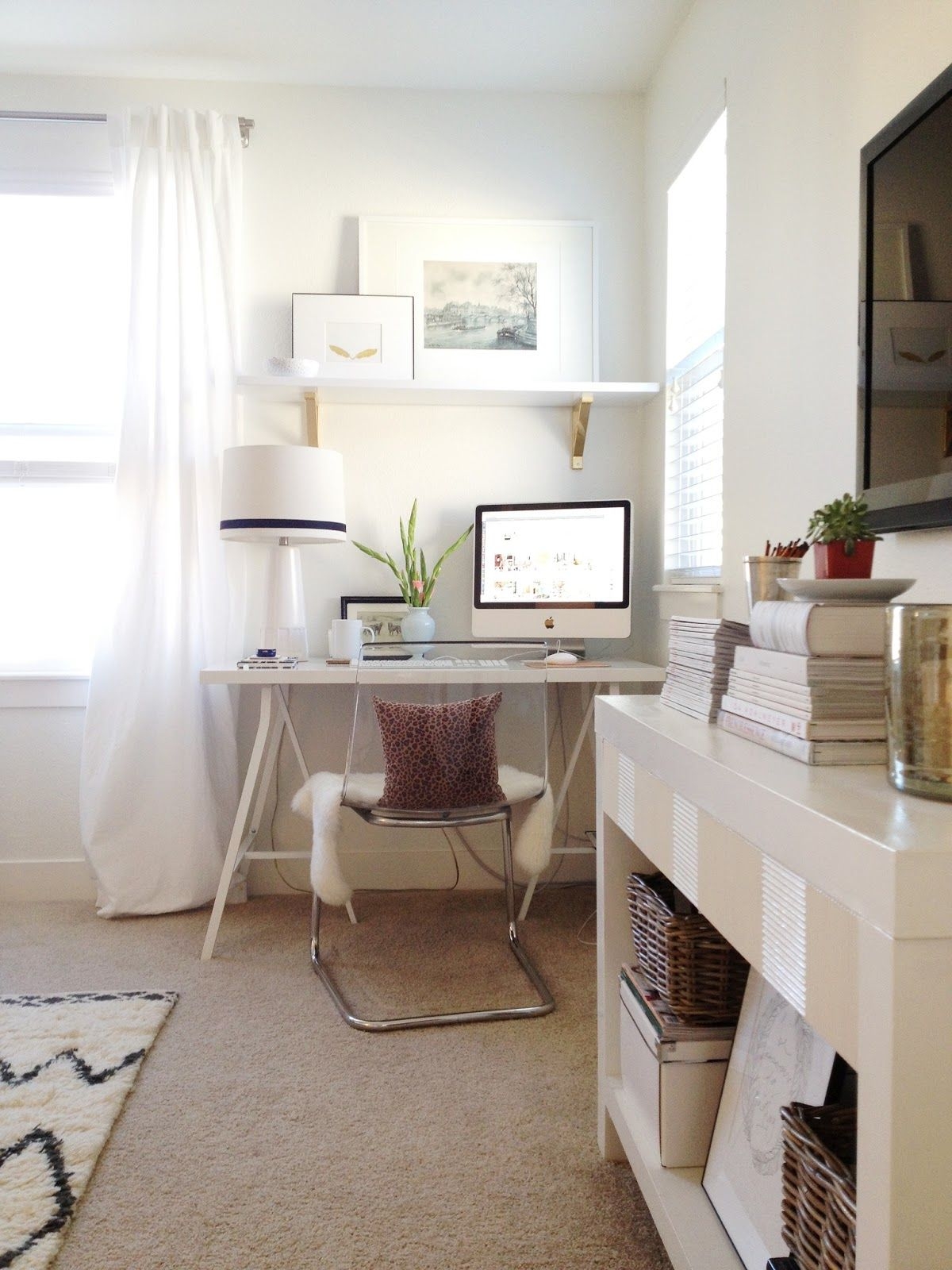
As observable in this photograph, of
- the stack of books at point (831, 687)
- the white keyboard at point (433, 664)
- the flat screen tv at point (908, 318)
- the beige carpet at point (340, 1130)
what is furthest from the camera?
the white keyboard at point (433, 664)

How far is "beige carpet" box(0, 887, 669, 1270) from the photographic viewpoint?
134 cm

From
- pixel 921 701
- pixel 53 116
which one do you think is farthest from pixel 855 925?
pixel 53 116

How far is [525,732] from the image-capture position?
225 centimetres

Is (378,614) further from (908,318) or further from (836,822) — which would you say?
(836,822)

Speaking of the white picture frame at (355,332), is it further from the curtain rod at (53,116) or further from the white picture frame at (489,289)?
the curtain rod at (53,116)

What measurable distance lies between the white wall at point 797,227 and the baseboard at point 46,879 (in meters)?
2.08

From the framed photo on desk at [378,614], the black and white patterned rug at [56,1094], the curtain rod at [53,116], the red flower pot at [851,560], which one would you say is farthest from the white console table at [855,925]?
the curtain rod at [53,116]

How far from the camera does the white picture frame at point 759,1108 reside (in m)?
1.04

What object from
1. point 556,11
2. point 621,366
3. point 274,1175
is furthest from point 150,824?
point 556,11

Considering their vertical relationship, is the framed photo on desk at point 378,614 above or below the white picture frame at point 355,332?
below

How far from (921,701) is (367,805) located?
60.2 inches

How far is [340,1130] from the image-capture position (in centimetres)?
164

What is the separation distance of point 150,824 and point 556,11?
2483 millimetres

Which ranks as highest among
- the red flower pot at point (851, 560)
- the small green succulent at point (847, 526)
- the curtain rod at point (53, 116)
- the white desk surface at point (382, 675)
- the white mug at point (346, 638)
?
the curtain rod at point (53, 116)
